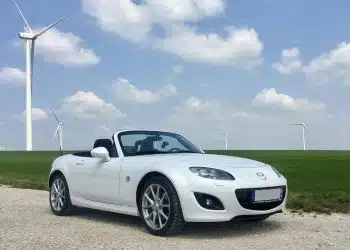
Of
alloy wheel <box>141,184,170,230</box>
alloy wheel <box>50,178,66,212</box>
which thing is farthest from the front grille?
alloy wheel <box>50,178,66,212</box>

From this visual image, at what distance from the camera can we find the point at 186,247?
5660 millimetres

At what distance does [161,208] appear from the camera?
654 centimetres

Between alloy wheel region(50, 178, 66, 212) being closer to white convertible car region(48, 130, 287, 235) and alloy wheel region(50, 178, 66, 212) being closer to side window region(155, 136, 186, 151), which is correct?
white convertible car region(48, 130, 287, 235)

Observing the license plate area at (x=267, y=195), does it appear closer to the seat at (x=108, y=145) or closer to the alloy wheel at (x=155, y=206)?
the alloy wheel at (x=155, y=206)

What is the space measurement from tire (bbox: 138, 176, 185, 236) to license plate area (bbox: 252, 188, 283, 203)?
951 mm

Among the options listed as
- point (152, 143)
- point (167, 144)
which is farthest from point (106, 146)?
point (167, 144)

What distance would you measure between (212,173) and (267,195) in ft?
2.55

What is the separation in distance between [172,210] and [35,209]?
4.05m

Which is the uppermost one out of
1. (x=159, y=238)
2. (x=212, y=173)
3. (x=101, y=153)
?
(x=101, y=153)

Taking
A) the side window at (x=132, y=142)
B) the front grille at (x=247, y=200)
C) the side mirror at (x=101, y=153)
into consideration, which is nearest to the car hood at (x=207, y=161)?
the front grille at (x=247, y=200)

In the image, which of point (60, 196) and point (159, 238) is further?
point (60, 196)

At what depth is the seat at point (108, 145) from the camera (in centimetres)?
774

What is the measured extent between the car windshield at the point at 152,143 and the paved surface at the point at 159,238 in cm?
109

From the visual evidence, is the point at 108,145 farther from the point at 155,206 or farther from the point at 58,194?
the point at 155,206
